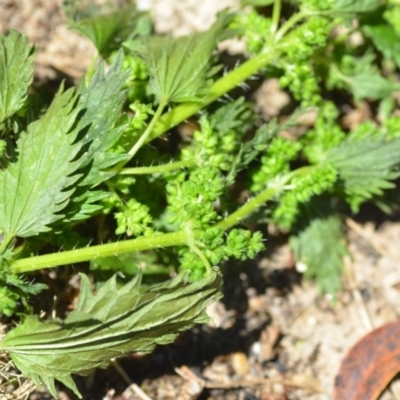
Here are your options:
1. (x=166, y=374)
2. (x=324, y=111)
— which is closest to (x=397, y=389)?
(x=166, y=374)

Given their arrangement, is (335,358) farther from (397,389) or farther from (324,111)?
(324,111)

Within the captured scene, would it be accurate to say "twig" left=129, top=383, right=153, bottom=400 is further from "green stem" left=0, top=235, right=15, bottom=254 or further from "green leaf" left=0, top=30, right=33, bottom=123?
"green leaf" left=0, top=30, right=33, bottom=123

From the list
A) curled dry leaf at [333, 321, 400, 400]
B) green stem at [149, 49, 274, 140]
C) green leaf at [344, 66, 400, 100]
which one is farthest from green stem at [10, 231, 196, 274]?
green leaf at [344, 66, 400, 100]

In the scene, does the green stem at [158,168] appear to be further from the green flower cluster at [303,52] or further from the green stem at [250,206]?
the green flower cluster at [303,52]

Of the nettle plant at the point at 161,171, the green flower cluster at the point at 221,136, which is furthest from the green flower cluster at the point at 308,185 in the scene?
the green flower cluster at the point at 221,136

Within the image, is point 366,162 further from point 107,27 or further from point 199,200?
point 107,27
